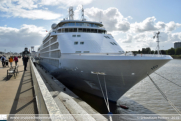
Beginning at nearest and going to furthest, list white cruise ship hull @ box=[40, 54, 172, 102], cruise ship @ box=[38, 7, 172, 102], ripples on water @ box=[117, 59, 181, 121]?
white cruise ship hull @ box=[40, 54, 172, 102], cruise ship @ box=[38, 7, 172, 102], ripples on water @ box=[117, 59, 181, 121]

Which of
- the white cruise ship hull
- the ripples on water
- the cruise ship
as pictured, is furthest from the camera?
the ripples on water

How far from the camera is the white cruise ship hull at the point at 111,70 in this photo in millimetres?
9477

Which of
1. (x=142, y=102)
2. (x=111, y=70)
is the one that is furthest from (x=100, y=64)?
(x=142, y=102)

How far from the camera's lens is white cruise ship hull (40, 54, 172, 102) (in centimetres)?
948

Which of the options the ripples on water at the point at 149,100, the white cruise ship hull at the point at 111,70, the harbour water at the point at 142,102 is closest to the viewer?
the white cruise ship hull at the point at 111,70

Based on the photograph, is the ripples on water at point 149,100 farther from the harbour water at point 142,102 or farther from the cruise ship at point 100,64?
the cruise ship at point 100,64

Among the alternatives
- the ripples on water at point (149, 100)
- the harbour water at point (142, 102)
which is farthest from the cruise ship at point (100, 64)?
the ripples on water at point (149, 100)

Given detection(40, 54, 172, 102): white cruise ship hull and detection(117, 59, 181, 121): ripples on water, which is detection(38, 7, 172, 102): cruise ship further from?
detection(117, 59, 181, 121): ripples on water

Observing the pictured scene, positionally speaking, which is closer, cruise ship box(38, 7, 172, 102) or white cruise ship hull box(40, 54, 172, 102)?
white cruise ship hull box(40, 54, 172, 102)

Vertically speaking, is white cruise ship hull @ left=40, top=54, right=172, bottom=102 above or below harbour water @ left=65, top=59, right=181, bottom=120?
above

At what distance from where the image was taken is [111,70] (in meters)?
9.96

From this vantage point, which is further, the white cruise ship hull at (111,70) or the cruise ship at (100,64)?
the cruise ship at (100,64)

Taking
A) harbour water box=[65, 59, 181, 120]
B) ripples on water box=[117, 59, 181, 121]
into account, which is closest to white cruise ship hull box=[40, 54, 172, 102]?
harbour water box=[65, 59, 181, 120]

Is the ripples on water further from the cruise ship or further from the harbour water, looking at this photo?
the cruise ship
